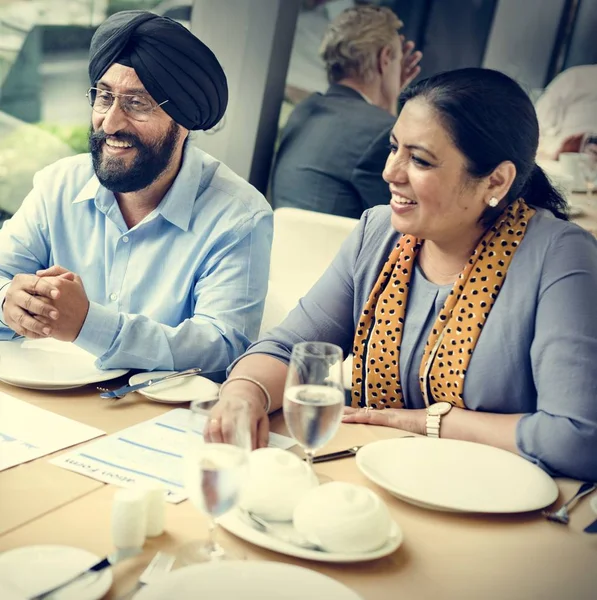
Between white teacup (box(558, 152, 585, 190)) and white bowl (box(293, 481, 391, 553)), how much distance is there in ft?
9.44

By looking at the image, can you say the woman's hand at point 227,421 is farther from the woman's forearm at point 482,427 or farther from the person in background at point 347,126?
the person in background at point 347,126

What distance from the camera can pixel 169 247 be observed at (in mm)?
1994

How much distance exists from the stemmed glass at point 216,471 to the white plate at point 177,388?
451mm

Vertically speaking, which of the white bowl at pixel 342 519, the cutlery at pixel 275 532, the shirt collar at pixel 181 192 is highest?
the shirt collar at pixel 181 192

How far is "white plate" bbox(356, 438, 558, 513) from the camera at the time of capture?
1.13m

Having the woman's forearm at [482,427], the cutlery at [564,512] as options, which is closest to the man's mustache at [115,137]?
the woman's forearm at [482,427]

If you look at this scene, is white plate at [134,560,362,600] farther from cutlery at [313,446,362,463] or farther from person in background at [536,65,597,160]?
person in background at [536,65,597,160]

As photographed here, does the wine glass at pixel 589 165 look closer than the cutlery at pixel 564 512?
No

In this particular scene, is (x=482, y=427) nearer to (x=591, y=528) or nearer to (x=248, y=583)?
(x=591, y=528)

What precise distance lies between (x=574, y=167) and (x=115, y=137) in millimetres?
2241

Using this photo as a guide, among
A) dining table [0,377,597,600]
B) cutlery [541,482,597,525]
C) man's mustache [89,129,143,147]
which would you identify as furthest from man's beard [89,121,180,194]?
cutlery [541,482,597,525]

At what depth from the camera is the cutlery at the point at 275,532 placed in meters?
0.99

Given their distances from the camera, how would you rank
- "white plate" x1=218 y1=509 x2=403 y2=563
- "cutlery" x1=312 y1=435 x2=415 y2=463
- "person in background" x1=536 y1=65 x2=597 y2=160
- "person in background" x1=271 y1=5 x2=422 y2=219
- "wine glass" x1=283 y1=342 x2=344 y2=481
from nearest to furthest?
1. "white plate" x1=218 y1=509 x2=403 y2=563
2. "wine glass" x1=283 y1=342 x2=344 y2=481
3. "cutlery" x1=312 y1=435 x2=415 y2=463
4. "person in background" x1=271 y1=5 x2=422 y2=219
5. "person in background" x1=536 y1=65 x2=597 y2=160

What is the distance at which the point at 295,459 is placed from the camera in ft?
3.47
